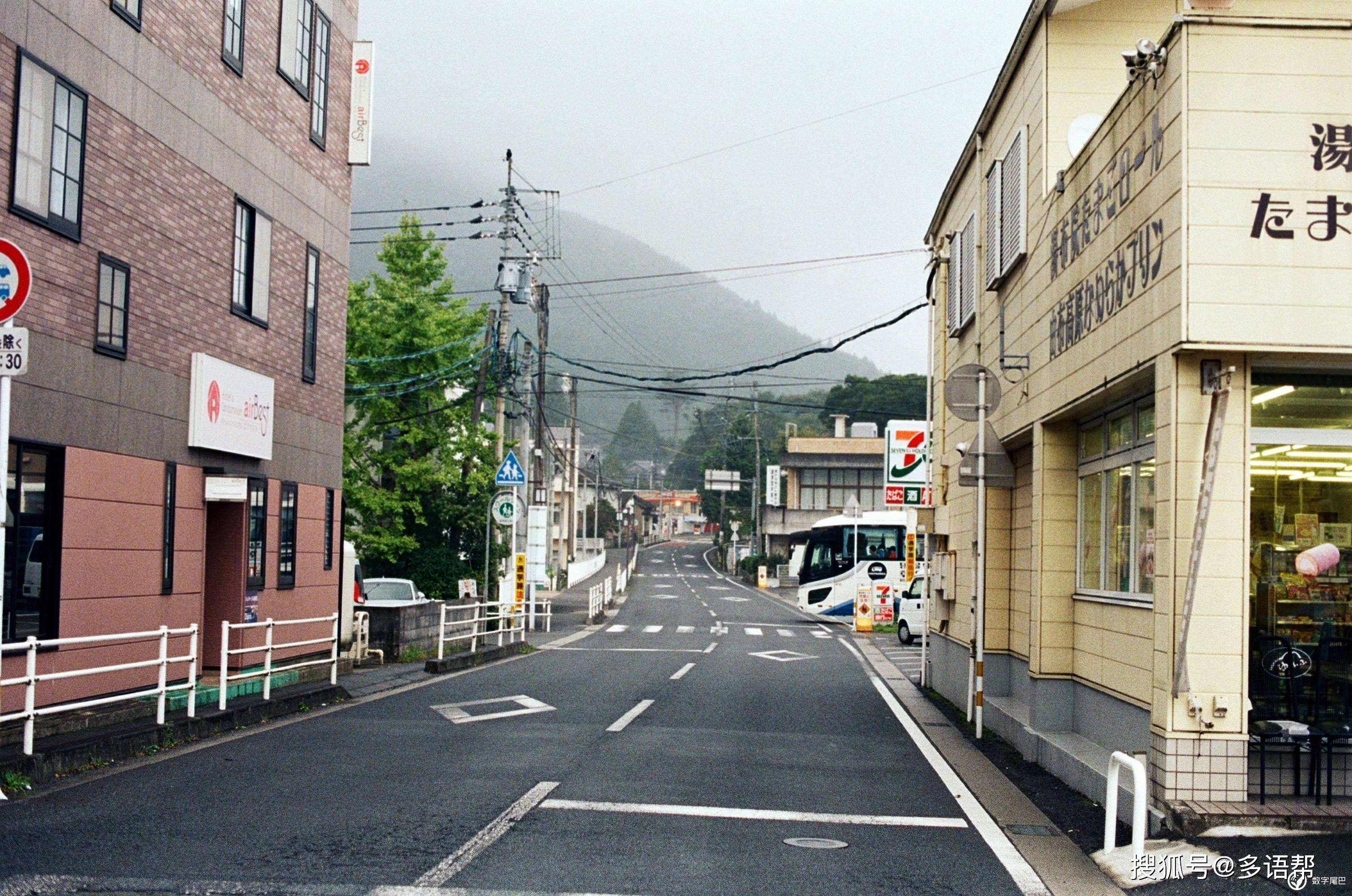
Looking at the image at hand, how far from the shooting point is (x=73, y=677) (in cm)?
1266

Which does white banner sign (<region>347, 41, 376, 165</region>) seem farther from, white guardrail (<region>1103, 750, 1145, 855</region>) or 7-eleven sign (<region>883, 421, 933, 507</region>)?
white guardrail (<region>1103, 750, 1145, 855</region>)

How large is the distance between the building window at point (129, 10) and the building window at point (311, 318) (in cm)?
573

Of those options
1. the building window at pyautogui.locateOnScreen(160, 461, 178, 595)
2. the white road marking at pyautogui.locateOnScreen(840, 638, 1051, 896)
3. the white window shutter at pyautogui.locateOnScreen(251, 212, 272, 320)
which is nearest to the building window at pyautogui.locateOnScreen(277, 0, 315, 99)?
the white window shutter at pyautogui.locateOnScreen(251, 212, 272, 320)

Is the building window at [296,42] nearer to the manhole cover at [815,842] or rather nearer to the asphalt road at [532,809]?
the asphalt road at [532,809]

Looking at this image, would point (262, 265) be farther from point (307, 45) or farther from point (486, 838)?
point (486, 838)

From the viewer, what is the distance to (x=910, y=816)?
356 inches

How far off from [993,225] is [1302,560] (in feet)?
22.8

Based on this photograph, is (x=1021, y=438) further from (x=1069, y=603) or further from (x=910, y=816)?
(x=910, y=816)

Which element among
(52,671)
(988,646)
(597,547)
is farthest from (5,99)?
(597,547)

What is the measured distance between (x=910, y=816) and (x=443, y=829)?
3.38 metres

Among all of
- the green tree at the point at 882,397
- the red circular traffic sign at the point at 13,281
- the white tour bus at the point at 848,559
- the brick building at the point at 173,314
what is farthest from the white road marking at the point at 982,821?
the green tree at the point at 882,397

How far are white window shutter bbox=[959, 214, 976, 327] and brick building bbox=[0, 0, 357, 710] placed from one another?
32.1 feet

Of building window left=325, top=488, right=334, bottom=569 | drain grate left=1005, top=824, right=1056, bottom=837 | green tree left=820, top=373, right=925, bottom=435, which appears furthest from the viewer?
green tree left=820, top=373, right=925, bottom=435

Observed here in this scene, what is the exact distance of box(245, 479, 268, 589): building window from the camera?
17500 mm
